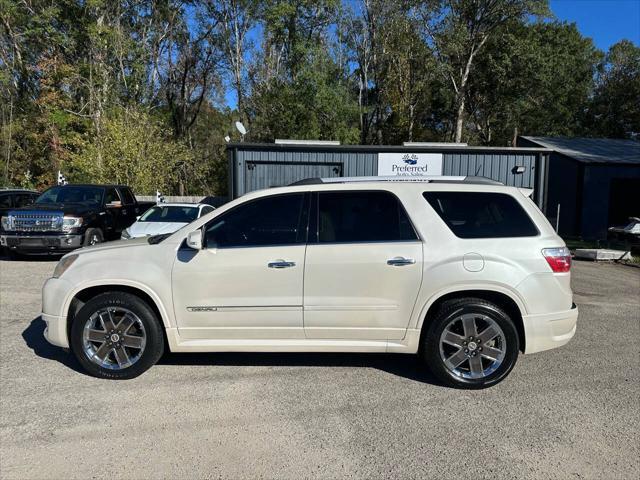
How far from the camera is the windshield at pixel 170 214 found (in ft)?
38.5

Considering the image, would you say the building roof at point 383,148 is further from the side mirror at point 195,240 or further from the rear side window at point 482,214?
the side mirror at point 195,240

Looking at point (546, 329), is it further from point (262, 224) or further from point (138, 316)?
point (138, 316)

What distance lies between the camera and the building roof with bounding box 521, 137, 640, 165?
19.3 metres

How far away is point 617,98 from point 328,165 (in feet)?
96.6

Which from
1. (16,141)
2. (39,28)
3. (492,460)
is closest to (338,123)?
(39,28)

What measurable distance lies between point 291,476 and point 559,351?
3.70 meters

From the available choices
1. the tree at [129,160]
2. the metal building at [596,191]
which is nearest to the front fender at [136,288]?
the tree at [129,160]

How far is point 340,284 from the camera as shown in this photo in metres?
4.21

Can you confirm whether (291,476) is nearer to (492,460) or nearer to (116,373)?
(492,460)

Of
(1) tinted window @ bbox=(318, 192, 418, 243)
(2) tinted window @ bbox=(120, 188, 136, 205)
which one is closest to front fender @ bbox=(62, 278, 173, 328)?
(1) tinted window @ bbox=(318, 192, 418, 243)

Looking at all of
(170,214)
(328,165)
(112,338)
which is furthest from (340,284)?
(328,165)

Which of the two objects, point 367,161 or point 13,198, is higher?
point 367,161

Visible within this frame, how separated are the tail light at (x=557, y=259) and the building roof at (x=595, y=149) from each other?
17107 mm

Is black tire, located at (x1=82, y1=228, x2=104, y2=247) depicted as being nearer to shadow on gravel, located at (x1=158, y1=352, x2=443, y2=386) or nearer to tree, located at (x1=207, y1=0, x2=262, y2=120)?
shadow on gravel, located at (x1=158, y1=352, x2=443, y2=386)
